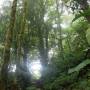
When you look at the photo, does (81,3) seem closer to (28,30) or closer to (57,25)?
(28,30)

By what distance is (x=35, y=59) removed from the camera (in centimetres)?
2416

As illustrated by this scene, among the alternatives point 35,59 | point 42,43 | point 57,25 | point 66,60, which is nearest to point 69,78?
point 66,60

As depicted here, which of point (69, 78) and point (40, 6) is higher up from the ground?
point (40, 6)

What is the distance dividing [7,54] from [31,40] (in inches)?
436

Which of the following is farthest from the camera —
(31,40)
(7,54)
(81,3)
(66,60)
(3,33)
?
(31,40)

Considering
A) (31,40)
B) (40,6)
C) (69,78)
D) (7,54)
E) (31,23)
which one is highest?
(40,6)

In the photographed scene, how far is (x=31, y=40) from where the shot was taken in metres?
20.7

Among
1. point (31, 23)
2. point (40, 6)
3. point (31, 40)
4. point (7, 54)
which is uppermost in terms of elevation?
point (40, 6)

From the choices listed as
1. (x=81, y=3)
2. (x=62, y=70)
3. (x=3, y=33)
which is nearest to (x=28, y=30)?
(x=3, y=33)

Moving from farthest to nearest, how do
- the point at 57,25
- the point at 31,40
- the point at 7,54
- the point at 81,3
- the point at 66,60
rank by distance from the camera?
the point at 57,25 < the point at 31,40 < the point at 66,60 < the point at 81,3 < the point at 7,54

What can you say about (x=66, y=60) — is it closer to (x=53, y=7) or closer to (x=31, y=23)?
(x=31, y=23)

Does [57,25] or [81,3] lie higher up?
[57,25]

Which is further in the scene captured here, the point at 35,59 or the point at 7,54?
the point at 35,59

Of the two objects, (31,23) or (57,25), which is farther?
(57,25)
